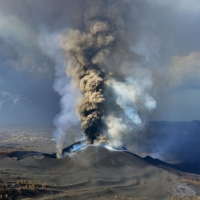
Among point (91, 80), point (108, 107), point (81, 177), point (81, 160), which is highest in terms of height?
point (91, 80)

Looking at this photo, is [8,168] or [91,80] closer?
[8,168]

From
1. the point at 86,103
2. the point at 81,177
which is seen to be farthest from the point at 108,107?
the point at 81,177

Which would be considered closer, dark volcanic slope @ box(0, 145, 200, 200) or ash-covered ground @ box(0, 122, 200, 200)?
ash-covered ground @ box(0, 122, 200, 200)

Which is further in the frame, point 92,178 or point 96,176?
point 96,176

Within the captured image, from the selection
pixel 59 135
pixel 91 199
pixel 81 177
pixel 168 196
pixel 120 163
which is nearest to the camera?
pixel 91 199

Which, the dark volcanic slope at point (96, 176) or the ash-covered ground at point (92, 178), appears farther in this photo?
the dark volcanic slope at point (96, 176)

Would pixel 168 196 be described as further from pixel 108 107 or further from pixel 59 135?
pixel 59 135

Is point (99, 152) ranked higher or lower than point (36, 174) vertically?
higher

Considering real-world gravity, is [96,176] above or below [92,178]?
above
